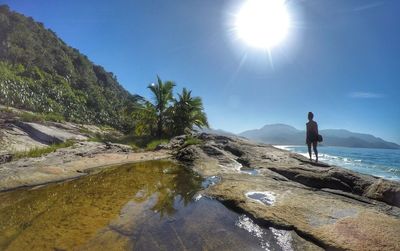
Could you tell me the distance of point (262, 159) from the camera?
9.51 metres

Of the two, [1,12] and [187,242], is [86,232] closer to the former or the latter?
[187,242]

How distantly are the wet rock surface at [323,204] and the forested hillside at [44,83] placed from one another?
53.5ft

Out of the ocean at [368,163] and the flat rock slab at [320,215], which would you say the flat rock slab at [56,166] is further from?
the ocean at [368,163]

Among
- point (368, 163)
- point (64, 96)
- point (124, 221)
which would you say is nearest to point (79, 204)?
point (124, 221)

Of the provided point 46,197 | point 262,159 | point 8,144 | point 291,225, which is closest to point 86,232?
point 46,197

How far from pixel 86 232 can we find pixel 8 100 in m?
22.1

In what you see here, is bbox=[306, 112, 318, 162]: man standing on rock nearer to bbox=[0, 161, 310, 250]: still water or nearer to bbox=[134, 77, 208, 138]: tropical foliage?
bbox=[0, 161, 310, 250]: still water

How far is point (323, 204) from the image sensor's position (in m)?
4.17

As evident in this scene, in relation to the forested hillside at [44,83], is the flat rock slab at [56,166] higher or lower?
lower

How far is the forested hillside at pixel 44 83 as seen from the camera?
2278cm

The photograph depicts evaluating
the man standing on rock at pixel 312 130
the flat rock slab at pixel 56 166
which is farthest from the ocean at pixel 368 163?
the flat rock slab at pixel 56 166

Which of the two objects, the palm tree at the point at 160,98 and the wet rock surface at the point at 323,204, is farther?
the palm tree at the point at 160,98

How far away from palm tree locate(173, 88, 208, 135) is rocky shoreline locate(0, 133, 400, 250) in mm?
11775

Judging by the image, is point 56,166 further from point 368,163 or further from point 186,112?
point 368,163
